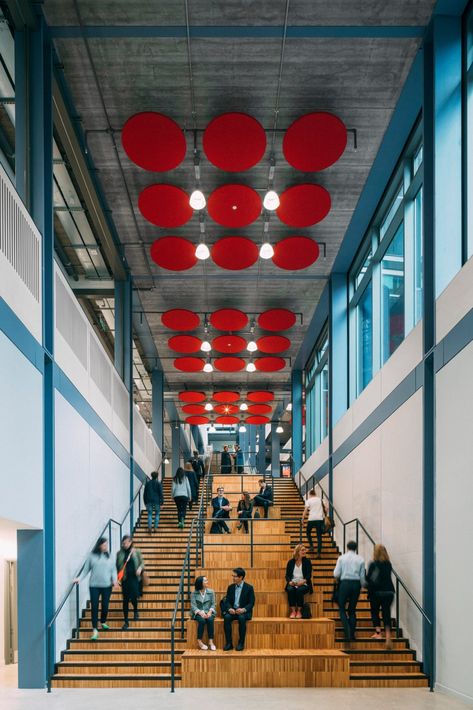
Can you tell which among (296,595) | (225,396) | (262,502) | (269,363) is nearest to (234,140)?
(296,595)

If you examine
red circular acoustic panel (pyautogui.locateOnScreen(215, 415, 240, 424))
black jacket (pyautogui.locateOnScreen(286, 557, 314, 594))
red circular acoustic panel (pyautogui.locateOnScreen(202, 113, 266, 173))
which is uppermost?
red circular acoustic panel (pyautogui.locateOnScreen(202, 113, 266, 173))

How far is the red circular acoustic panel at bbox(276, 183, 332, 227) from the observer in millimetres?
13211

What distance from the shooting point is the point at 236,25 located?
11.5 m

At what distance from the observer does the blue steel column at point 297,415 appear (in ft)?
104

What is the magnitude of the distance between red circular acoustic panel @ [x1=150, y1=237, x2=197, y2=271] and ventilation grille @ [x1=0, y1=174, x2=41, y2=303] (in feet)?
14.4

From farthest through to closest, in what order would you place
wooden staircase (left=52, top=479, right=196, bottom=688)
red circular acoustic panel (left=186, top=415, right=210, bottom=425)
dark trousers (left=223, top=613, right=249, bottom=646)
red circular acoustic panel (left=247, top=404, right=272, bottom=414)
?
red circular acoustic panel (left=186, top=415, right=210, bottom=425) → red circular acoustic panel (left=247, top=404, right=272, bottom=414) → dark trousers (left=223, top=613, right=249, bottom=646) → wooden staircase (left=52, top=479, right=196, bottom=688)

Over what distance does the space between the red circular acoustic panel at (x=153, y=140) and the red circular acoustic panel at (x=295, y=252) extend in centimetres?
349

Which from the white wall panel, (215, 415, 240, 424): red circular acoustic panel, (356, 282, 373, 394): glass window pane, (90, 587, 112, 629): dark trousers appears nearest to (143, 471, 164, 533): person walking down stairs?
(356, 282, 373, 394): glass window pane

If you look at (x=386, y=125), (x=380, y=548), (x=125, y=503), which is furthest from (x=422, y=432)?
(x=125, y=503)

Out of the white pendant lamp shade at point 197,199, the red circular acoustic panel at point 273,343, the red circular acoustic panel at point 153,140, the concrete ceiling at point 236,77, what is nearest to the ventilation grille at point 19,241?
the red circular acoustic panel at point 153,140

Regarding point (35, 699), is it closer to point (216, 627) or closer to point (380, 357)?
point (216, 627)

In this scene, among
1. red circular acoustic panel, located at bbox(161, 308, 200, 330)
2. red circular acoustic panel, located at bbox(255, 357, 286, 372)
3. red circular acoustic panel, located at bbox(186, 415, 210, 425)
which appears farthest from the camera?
red circular acoustic panel, located at bbox(186, 415, 210, 425)

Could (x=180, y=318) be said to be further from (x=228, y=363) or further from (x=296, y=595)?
(x=296, y=595)

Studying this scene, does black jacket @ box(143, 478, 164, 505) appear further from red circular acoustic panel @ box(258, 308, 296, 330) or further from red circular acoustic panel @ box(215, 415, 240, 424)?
red circular acoustic panel @ box(215, 415, 240, 424)
